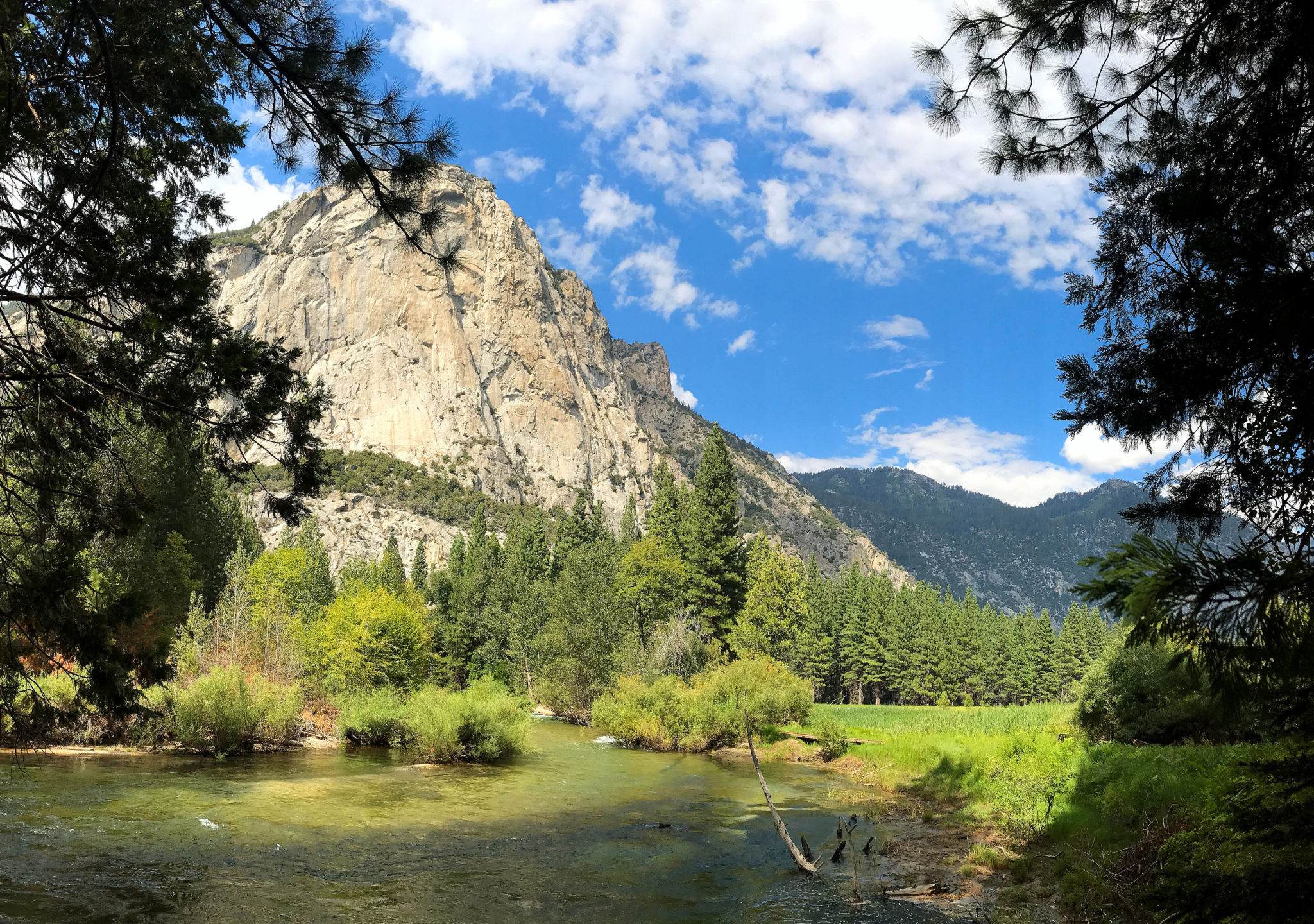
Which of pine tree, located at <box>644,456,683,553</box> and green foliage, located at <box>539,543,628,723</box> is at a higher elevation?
pine tree, located at <box>644,456,683,553</box>

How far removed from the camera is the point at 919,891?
12664mm

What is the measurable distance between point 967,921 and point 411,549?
121421mm

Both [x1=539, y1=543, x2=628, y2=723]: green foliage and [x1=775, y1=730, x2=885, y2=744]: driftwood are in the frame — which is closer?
[x1=775, y1=730, x2=885, y2=744]: driftwood

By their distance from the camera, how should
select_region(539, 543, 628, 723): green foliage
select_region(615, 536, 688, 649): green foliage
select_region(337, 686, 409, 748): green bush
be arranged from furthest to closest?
1. select_region(615, 536, 688, 649): green foliage
2. select_region(539, 543, 628, 723): green foliage
3. select_region(337, 686, 409, 748): green bush

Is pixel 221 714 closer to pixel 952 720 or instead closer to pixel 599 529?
pixel 952 720

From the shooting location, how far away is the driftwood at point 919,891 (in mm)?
12578

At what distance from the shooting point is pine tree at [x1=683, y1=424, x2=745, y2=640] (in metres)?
47.2

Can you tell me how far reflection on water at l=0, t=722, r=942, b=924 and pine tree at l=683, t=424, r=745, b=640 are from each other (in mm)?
23003

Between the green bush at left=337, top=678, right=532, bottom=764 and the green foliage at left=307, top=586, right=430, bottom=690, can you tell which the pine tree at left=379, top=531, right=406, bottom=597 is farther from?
the green bush at left=337, top=678, right=532, bottom=764

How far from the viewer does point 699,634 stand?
151 ft

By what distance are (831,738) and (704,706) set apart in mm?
5797

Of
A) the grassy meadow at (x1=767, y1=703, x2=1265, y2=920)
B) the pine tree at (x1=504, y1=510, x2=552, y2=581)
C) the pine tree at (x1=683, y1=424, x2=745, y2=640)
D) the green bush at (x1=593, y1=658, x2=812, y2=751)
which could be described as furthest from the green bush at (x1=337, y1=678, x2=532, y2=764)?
the pine tree at (x1=504, y1=510, x2=552, y2=581)

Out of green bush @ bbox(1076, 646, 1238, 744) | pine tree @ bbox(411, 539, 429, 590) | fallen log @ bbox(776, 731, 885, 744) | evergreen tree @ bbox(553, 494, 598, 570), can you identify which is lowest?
fallen log @ bbox(776, 731, 885, 744)

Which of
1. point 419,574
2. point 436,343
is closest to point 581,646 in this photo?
point 419,574
